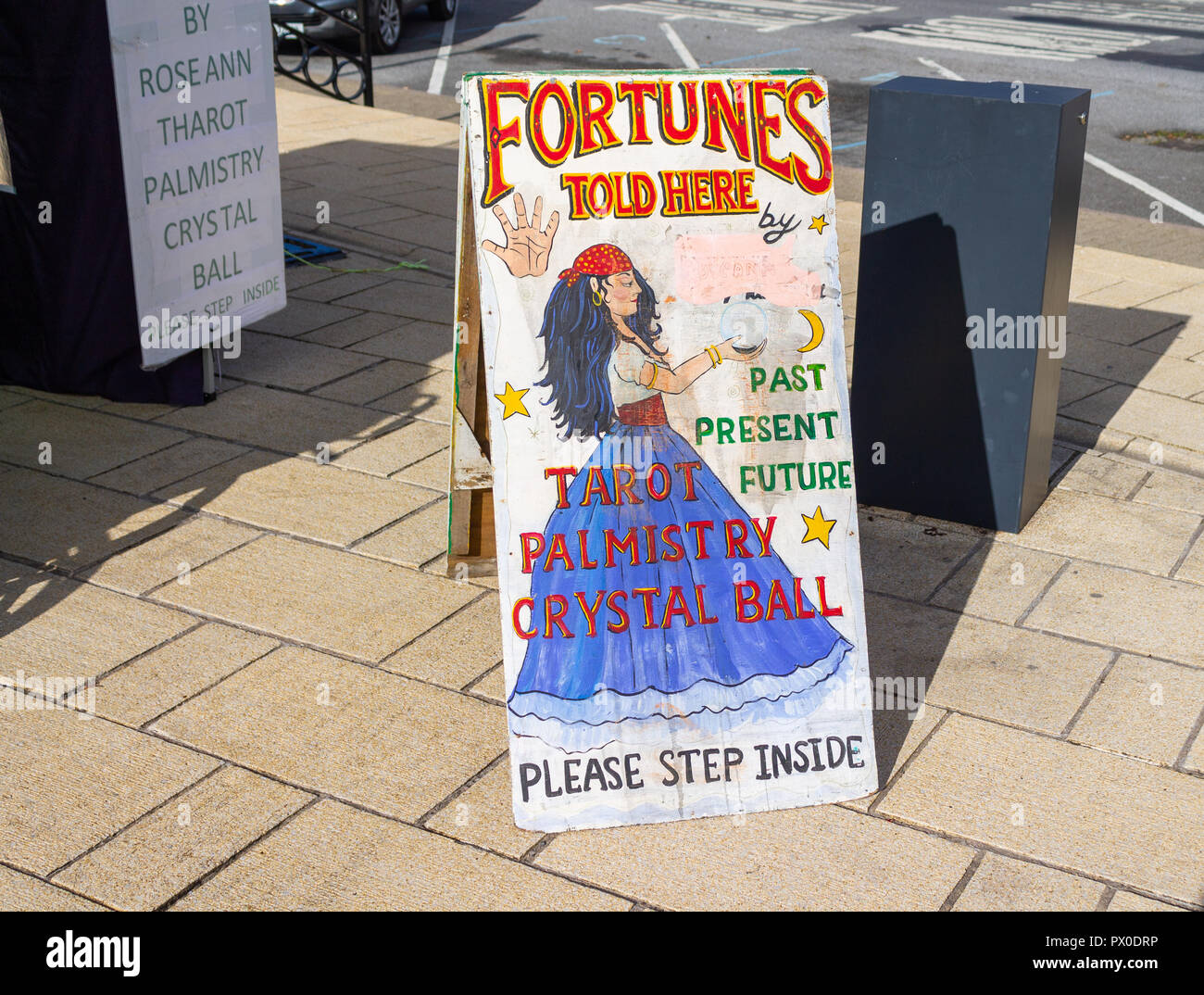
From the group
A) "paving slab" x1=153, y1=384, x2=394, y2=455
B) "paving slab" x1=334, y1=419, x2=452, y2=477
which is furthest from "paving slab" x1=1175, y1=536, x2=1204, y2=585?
"paving slab" x1=153, y1=384, x2=394, y2=455

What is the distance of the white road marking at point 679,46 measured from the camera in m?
15.8

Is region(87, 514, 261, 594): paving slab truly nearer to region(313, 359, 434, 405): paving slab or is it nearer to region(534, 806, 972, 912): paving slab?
region(313, 359, 434, 405): paving slab

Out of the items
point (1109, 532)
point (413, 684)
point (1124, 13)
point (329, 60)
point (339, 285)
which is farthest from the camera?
point (1124, 13)

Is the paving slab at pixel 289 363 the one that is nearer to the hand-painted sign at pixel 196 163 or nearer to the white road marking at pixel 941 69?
the hand-painted sign at pixel 196 163

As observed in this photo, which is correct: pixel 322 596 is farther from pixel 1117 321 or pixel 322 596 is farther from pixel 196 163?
pixel 1117 321

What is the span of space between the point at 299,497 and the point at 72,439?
1.32 metres

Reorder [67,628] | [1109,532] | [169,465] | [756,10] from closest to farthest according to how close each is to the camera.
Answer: [67,628] < [1109,532] < [169,465] < [756,10]

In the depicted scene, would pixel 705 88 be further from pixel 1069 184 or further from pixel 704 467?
pixel 1069 184

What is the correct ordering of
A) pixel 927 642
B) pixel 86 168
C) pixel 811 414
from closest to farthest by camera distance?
pixel 811 414 < pixel 927 642 < pixel 86 168

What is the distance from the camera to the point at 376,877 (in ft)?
11.3

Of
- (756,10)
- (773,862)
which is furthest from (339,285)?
(756,10)
